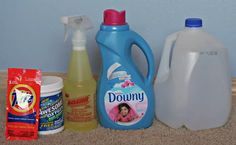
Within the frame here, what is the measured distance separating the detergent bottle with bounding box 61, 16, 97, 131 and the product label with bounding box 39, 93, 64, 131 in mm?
35

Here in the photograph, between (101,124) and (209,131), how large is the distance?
0.27m

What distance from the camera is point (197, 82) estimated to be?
108 cm

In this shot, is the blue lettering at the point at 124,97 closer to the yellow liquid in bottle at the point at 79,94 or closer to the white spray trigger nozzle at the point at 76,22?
the yellow liquid in bottle at the point at 79,94

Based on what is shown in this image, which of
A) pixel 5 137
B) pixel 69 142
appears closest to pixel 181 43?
pixel 69 142

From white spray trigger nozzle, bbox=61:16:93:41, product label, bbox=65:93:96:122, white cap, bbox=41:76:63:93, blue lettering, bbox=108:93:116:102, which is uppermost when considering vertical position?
white spray trigger nozzle, bbox=61:16:93:41

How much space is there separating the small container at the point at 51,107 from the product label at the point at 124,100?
12 centimetres

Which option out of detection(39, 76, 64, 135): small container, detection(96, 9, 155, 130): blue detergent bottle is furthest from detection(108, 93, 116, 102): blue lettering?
detection(39, 76, 64, 135): small container

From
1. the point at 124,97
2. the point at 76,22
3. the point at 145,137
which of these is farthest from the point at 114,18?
the point at 145,137

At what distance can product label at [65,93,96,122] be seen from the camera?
1.08 m

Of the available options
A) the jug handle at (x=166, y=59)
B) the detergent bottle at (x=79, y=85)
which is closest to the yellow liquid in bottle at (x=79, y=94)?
the detergent bottle at (x=79, y=85)

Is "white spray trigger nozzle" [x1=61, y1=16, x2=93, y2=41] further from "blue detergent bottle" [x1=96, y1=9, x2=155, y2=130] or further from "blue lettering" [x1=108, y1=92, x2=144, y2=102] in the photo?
"blue lettering" [x1=108, y1=92, x2=144, y2=102]

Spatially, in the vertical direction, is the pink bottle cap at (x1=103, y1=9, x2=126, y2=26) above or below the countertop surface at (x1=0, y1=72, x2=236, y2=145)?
above

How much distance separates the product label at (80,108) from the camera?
108cm

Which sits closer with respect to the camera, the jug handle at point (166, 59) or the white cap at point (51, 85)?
the white cap at point (51, 85)
